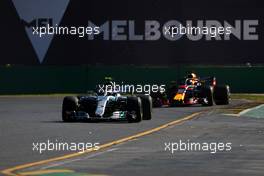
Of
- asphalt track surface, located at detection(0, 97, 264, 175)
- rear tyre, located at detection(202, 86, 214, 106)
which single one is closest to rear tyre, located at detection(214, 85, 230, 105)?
rear tyre, located at detection(202, 86, 214, 106)

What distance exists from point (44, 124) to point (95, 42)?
18.0 metres

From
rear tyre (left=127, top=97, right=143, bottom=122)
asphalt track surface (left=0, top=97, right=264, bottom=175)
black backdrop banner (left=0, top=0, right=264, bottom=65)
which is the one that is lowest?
asphalt track surface (left=0, top=97, right=264, bottom=175)

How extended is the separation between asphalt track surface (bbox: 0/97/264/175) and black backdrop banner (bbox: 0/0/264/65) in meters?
11.4

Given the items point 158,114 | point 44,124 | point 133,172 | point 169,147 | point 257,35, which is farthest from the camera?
point 257,35

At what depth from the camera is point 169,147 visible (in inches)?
593

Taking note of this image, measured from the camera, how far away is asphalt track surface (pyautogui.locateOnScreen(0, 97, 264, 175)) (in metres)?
11.8

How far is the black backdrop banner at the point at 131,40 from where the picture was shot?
3856 cm

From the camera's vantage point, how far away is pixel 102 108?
22484 mm

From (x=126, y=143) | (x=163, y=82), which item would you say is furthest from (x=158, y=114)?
(x=163, y=82)

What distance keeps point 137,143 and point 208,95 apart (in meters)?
15.6

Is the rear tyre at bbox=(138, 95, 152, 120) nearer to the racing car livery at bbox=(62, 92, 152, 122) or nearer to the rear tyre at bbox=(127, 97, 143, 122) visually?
the racing car livery at bbox=(62, 92, 152, 122)

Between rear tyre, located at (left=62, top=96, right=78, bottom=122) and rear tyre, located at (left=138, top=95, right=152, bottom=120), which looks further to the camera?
rear tyre, located at (left=138, top=95, right=152, bottom=120)

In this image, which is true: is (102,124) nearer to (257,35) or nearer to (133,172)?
(133,172)

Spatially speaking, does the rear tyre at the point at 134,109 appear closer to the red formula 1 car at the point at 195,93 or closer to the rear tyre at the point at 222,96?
the red formula 1 car at the point at 195,93
